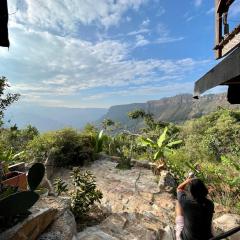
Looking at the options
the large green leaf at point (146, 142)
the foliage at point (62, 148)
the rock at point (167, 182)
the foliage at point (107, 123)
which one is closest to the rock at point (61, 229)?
the rock at point (167, 182)

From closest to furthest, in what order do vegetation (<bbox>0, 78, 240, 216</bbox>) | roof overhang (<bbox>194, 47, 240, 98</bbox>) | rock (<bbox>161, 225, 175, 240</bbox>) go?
roof overhang (<bbox>194, 47, 240, 98</bbox>) → rock (<bbox>161, 225, 175, 240</bbox>) → vegetation (<bbox>0, 78, 240, 216</bbox>)

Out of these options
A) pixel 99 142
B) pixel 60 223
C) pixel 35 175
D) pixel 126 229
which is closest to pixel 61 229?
pixel 60 223

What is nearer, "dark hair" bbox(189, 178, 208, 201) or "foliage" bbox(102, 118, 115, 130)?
"dark hair" bbox(189, 178, 208, 201)

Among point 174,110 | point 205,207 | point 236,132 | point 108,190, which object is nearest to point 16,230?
point 205,207

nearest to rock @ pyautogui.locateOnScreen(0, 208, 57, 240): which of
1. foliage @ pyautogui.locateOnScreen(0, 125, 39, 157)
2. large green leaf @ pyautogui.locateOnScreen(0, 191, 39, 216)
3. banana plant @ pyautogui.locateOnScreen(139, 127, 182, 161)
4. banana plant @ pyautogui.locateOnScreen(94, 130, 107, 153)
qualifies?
large green leaf @ pyautogui.locateOnScreen(0, 191, 39, 216)

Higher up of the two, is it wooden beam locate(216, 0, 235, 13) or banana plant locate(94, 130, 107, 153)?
wooden beam locate(216, 0, 235, 13)

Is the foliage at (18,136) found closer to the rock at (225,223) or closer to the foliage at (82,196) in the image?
the foliage at (82,196)

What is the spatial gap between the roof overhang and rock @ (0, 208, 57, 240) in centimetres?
276

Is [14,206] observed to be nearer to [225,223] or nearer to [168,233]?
[168,233]

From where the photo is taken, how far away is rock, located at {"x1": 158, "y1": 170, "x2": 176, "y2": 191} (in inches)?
382

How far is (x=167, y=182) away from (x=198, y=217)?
536 cm

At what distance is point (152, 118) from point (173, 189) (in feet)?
41.3

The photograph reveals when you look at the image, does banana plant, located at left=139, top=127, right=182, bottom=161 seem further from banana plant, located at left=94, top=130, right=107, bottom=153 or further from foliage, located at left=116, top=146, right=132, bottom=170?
banana plant, located at left=94, top=130, right=107, bottom=153

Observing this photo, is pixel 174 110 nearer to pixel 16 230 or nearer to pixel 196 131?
pixel 196 131
